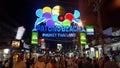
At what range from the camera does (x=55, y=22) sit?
139ft

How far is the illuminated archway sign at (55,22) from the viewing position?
4016 cm

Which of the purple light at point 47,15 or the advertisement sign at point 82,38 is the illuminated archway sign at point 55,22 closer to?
the purple light at point 47,15

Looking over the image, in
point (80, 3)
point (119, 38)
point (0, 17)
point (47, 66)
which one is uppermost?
point (80, 3)

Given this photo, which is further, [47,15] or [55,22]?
[55,22]

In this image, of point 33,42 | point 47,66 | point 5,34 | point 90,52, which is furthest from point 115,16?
point 47,66

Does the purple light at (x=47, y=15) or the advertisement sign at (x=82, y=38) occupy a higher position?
the purple light at (x=47, y=15)

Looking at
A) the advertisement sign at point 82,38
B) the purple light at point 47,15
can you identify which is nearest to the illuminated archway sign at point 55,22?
the purple light at point 47,15

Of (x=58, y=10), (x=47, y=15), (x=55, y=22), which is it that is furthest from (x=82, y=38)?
(x=55, y=22)

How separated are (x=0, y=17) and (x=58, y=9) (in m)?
10.5

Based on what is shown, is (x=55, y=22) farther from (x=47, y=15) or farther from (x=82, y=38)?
(x=82, y=38)

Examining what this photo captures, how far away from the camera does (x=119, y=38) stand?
73.7 ft

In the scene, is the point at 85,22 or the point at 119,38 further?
the point at 85,22

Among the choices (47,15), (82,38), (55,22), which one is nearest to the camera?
(82,38)

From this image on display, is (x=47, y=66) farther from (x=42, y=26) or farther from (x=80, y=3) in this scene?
(x=80, y=3)
